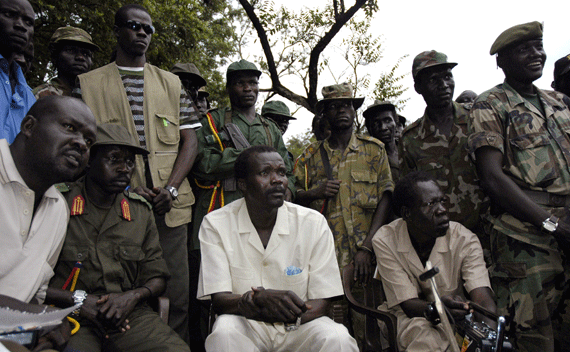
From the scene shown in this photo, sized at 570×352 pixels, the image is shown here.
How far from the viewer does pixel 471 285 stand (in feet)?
9.66

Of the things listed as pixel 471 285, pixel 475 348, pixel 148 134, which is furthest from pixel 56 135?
pixel 471 285

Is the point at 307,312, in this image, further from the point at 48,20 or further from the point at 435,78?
the point at 48,20

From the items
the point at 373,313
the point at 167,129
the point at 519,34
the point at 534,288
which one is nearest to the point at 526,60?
the point at 519,34

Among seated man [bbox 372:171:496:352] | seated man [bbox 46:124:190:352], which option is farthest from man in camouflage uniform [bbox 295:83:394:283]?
seated man [bbox 46:124:190:352]

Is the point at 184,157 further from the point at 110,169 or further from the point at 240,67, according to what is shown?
the point at 240,67

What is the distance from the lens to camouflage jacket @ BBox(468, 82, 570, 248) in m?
3.14

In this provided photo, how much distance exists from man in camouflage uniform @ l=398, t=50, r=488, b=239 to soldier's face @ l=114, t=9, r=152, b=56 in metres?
2.49

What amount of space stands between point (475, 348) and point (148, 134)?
9.37 feet

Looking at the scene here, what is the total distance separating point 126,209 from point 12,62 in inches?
56.6

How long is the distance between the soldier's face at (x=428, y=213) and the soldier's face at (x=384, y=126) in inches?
88.7

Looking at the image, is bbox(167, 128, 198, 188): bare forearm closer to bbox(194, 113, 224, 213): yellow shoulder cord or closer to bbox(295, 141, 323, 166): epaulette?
bbox(194, 113, 224, 213): yellow shoulder cord

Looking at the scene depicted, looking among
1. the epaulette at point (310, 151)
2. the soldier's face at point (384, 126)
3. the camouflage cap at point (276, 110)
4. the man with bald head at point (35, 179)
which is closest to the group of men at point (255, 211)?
the man with bald head at point (35, 179)

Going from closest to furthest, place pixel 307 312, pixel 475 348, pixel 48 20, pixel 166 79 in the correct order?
pixel 475 348 → pixel 307 312 → pixel 166 79 → pixel 48 20

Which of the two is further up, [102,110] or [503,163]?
[102,110]
